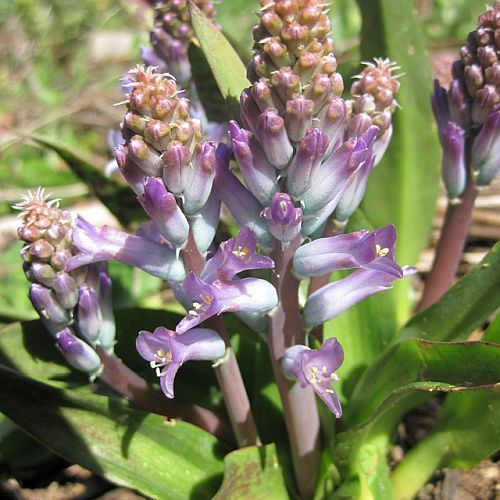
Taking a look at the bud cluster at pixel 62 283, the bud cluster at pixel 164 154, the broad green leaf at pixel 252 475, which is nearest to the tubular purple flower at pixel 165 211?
the bud cluster at pixel 164 154

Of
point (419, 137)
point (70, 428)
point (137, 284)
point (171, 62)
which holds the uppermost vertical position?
point (171, 62)

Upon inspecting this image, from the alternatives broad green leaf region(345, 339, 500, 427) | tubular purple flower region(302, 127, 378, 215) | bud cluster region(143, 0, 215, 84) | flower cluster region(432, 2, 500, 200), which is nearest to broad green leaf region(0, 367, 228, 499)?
broad green leaf region(345, 339, 500, 427)

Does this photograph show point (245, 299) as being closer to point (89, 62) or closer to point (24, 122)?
point (24, 122)

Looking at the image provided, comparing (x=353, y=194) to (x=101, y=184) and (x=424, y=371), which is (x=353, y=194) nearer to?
(x=424, y=371)

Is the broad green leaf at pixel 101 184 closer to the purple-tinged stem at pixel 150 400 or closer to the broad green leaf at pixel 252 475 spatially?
the purple-tinged stem at pixel 150 400

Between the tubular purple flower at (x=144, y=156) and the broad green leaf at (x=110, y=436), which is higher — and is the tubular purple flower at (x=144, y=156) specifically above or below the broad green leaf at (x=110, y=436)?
above

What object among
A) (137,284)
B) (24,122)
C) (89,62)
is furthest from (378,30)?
(89,62)

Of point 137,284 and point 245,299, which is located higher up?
point 245,299
